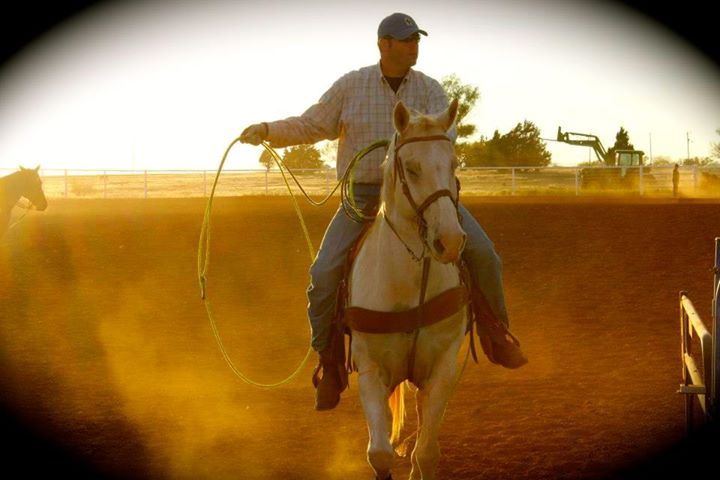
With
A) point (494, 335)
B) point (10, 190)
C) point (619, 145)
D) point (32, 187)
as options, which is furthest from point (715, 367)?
point (619, 145)

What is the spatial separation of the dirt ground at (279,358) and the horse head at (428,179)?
9.08ft

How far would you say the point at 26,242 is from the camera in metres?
24.7

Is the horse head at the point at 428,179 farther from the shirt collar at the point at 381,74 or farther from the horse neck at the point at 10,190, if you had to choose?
the horse neck at the point at 10,190

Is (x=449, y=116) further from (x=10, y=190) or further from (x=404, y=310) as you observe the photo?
(x=10, y=190)

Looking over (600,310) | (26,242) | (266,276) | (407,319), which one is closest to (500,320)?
(407,319)

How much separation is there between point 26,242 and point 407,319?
2073 centimetres

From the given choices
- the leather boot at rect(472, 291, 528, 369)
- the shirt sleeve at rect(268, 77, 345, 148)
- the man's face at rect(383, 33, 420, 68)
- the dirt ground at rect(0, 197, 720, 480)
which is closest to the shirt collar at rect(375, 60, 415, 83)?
the man's face at rect(383, 33, 420, 68)

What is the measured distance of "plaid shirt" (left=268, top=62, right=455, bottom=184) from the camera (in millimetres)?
6344

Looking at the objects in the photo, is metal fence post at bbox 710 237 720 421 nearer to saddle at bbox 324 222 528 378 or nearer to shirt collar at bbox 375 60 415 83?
saddle at bbox 324 222 528 378

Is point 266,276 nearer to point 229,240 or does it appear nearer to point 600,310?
point 229,240

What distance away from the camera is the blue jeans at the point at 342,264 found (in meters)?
6.25

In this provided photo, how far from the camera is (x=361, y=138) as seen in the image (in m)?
6.42

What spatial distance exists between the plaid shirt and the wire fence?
95.0 feet

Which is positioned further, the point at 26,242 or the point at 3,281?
the point at 26,242
